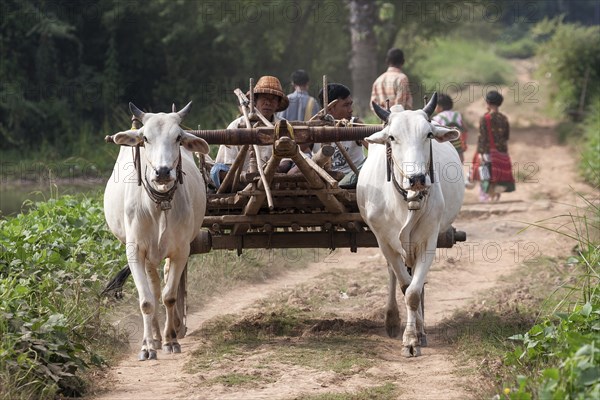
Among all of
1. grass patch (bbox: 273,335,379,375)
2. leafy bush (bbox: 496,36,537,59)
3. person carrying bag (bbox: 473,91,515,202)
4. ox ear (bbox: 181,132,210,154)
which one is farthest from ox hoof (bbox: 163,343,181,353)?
leafy bush (bbox: 496,36,537,59)

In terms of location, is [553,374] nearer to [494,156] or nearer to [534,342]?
[534,342]

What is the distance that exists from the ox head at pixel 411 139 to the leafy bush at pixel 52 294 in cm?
209

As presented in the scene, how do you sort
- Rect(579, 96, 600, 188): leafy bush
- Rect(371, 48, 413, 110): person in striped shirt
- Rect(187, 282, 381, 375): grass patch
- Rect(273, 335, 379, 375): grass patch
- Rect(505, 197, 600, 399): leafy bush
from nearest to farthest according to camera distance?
Rect(505, 197, 600, 399): leafy bush
Rect(273, 335, 379, 375): grass patch
Rect(187, 282, 381, 375): grass patch
Rect(371, 48, 413, 110): person in striped shirt
Rect(579, 96, 600, 188): leafy bush

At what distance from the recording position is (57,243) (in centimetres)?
763

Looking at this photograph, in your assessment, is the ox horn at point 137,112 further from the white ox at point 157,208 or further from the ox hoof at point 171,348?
the ox hoof at point 171,348

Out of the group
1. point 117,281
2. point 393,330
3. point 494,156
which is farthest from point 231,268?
point 494,156

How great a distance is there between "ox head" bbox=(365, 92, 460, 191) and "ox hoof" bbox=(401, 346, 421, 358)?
1.04 metres

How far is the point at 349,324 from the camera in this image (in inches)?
288

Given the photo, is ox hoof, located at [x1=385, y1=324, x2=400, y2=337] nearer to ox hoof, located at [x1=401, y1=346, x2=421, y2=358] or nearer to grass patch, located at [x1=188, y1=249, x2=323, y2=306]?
ox hoof, located at [x1=401, y1=346, x2=421, y2=358]

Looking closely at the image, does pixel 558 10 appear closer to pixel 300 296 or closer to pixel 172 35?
pixel 172 35

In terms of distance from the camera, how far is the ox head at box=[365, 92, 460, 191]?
19.4 feet

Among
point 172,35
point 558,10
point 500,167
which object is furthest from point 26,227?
point 558,10

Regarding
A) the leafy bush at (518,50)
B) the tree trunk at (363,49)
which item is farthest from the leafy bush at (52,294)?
the leafy bush at (518,50)

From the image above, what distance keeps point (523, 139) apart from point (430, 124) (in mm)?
12990
